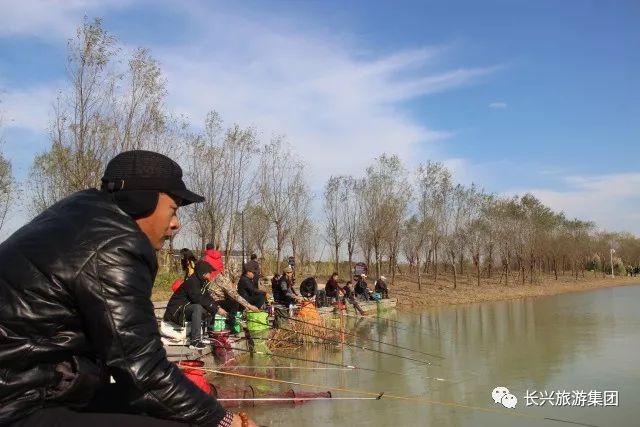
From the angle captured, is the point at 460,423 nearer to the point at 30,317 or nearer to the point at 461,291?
the point at 30,317

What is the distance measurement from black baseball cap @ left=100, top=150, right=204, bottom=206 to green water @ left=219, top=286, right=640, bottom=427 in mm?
4147

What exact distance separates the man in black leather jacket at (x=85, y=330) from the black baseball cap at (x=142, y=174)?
A: 9 cm

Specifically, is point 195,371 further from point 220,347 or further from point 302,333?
point 302,333

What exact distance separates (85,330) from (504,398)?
599 cm

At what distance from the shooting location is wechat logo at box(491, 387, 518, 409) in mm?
6255

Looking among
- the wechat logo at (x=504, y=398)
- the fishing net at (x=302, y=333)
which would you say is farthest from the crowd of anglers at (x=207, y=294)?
the wechat logo at (x=504, y=398)

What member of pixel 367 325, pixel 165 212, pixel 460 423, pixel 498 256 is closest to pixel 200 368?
pixel 460 423

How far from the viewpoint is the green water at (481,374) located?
5.61 metres

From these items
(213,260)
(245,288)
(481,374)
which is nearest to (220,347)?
(213,260)

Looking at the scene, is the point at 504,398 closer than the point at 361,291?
Yes

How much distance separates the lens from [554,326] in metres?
14.0

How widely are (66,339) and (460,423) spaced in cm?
489

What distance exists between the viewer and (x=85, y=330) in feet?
4.31

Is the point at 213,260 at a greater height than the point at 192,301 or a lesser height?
greater
